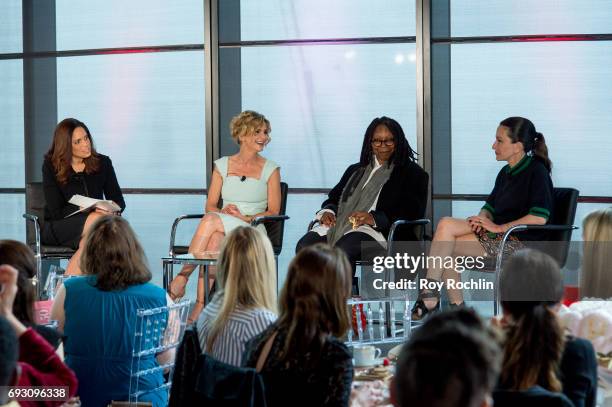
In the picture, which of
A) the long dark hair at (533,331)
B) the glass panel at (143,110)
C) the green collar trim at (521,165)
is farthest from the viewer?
the glass panel at (143,110)

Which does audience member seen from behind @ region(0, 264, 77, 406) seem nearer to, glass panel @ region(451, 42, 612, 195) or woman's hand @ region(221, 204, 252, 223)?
woman's hand @ region(221, 204, 252, 223)

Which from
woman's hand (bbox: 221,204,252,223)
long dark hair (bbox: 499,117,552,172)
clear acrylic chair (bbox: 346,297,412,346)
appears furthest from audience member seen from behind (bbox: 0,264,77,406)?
long dark hair (bbox: 499,117,552,172)

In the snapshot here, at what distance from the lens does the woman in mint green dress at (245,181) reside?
20.1ft

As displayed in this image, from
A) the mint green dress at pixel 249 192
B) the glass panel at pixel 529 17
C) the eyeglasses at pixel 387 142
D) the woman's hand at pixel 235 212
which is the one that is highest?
the glass panel at pixel 529 17

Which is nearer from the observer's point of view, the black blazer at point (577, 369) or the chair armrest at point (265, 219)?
the black blazer at point (577, 369)

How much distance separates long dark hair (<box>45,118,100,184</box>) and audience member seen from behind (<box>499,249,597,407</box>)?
435 centimetres

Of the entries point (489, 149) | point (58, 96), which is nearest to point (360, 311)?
point (489, 149)

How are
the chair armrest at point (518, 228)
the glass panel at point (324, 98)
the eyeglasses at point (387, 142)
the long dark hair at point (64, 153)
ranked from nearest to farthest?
the chair armrest at point (518, 228) → the eyeglasses at point (387, 142) → the long dark hair at point (64, 153) → the glass panel at point (324, 98)

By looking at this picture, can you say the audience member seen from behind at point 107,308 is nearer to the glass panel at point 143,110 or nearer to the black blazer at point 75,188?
the black blazer at point 75,188

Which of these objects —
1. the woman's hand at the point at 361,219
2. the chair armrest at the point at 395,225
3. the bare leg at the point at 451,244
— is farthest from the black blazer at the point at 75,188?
the bare leg at the point at 451,244

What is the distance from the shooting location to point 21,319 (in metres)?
2.55

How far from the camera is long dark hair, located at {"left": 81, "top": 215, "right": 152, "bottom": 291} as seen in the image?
3281 mm

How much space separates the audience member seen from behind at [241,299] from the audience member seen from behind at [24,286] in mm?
449

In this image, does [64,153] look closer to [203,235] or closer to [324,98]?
[203,235]
